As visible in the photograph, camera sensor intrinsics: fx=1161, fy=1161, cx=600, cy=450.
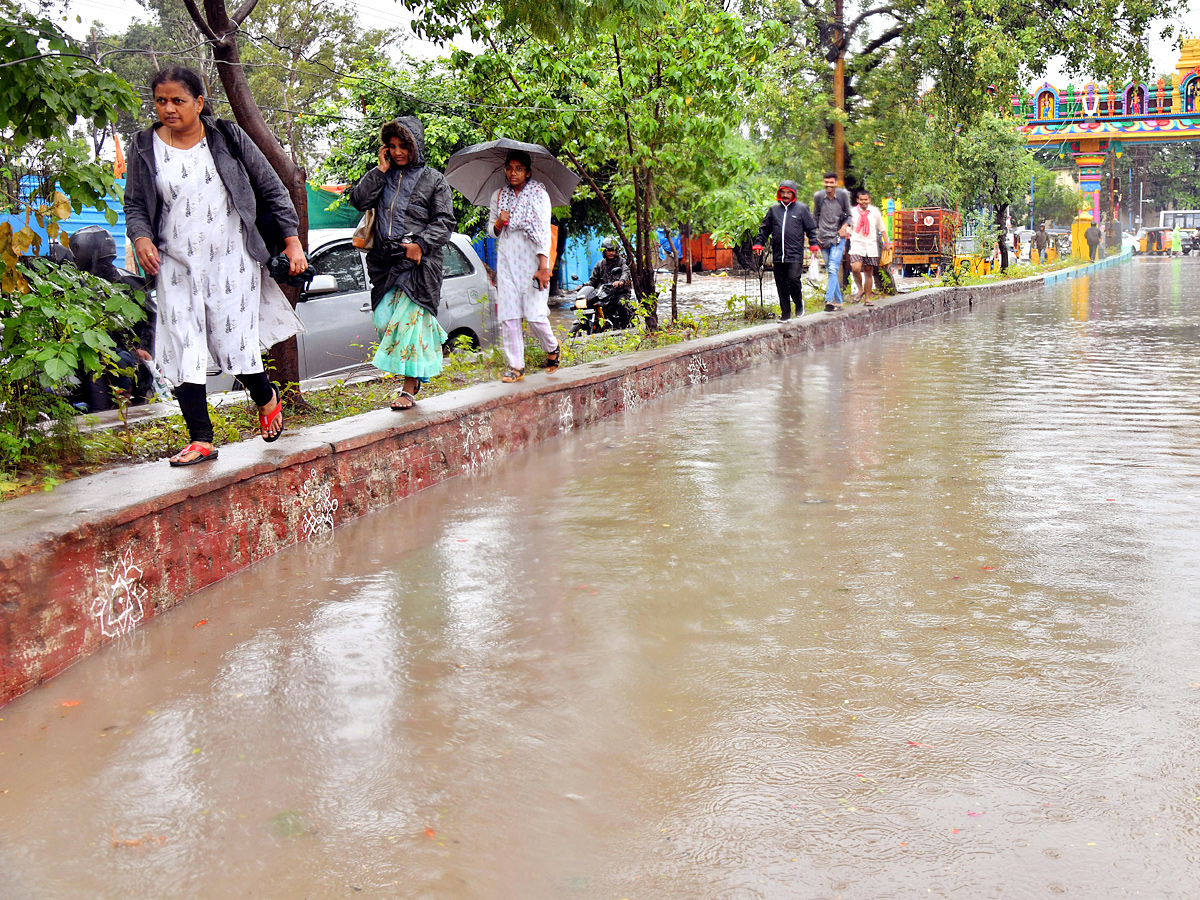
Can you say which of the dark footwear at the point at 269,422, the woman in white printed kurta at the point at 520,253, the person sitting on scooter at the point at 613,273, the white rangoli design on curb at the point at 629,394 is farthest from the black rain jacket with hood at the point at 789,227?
the dark footwear at the point at 269,422

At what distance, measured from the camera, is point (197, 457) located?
4.62 metres

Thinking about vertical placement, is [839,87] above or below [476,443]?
above

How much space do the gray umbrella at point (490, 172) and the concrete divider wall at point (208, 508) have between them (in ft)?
5.76

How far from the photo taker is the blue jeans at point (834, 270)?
1440 centimetres

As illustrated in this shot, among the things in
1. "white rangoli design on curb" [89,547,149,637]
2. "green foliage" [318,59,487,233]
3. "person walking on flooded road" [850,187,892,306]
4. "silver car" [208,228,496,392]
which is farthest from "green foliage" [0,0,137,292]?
"green foliage" [318,59,487,233]

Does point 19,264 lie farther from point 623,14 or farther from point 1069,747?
point 1069,747

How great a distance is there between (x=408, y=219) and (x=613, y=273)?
34.3ft

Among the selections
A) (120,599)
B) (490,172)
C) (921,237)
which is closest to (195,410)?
(120,599)

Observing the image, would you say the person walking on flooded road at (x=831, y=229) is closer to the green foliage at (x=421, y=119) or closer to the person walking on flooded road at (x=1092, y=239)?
the green foliage at (x=421, y=119)

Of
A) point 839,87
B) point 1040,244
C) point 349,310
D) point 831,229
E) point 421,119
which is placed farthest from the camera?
point 1040,244

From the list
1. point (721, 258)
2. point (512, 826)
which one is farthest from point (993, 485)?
point (721, 258)

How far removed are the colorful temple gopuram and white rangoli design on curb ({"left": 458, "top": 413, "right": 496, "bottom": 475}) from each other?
3982 cm

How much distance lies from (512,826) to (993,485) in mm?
3868

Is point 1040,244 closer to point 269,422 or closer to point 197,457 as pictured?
point 269,422
